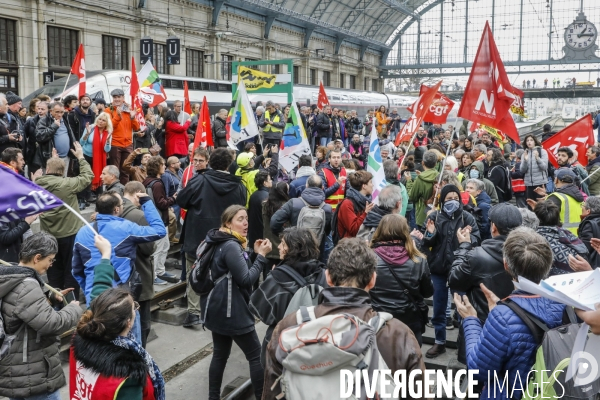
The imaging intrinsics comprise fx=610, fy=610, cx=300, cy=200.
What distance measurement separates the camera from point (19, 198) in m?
3.52

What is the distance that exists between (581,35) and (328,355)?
1933 inches

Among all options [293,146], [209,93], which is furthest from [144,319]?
[209,93]

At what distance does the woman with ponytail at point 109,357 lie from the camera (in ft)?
9.47

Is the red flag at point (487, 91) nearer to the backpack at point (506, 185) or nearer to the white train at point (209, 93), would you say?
the backpack at point (506, 185)

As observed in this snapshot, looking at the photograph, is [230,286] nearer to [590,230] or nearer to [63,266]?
[63,266]

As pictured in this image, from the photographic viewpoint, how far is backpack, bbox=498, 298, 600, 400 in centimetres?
249

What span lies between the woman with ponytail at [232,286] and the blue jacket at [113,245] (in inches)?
24.1

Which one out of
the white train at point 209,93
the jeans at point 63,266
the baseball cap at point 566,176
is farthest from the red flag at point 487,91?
the white train at point 209,93

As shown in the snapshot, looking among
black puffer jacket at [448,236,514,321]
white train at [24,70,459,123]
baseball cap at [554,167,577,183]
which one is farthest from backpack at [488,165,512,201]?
white train at [24,70,459,123]

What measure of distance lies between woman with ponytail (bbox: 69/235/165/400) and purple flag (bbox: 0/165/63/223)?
0.89 metres

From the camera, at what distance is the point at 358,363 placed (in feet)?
8.07

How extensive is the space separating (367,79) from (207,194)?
49.0 m

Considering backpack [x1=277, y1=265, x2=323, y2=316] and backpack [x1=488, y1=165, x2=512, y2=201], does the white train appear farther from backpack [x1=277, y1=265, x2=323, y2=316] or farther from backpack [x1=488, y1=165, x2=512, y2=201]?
backpack [x1=277, y1=265, x2=323, y2=316]

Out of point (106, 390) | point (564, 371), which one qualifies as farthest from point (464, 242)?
point (106, 390)
